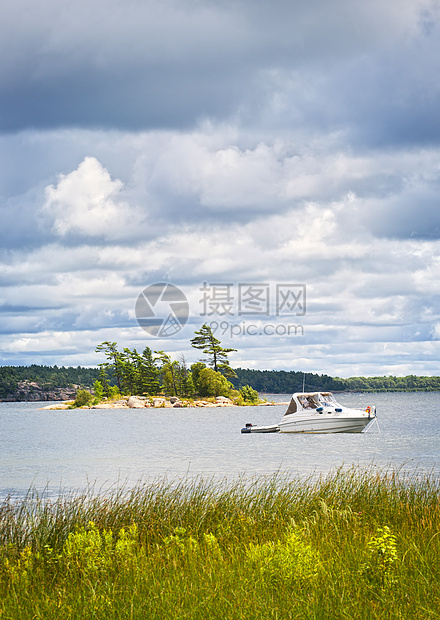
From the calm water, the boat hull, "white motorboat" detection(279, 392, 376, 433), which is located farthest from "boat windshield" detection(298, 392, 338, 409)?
the calm water

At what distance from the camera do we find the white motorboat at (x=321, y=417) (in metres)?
48.2

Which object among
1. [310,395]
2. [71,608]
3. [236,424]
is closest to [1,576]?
[71,608]

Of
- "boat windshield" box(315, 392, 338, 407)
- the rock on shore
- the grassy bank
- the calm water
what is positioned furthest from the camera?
the rock on shore

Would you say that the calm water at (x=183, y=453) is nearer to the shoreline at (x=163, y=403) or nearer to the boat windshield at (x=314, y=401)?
the boat windshield at (x=314, y=401)

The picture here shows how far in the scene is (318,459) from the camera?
36.0 metres

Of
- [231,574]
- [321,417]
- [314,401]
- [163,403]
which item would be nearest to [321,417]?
[321,417]

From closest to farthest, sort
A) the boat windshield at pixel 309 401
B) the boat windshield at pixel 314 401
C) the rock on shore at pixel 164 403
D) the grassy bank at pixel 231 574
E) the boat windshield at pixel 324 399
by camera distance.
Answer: the grassy bank at pixel 231 574
the boat windshield at pixel 324 399
the boat windshield at pixel 314 401
the boat windshield at pixel 309 401
the rock on shore at pixel 164 403

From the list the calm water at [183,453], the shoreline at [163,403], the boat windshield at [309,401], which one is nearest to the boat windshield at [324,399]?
the boat windshield at [309,401]

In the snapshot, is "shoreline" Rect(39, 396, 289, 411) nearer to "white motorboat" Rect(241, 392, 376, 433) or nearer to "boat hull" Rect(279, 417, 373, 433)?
"white motorboat" Rect(241, 392, 376, 433)

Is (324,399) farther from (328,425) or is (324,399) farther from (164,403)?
(164,403)

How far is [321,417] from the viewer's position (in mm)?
48594

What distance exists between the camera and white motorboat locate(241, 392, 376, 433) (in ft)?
158

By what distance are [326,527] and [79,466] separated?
2716 cm

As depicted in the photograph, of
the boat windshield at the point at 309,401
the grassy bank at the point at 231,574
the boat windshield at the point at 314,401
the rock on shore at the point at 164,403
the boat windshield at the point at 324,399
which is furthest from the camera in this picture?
the rock on shore at the point at 164,403
